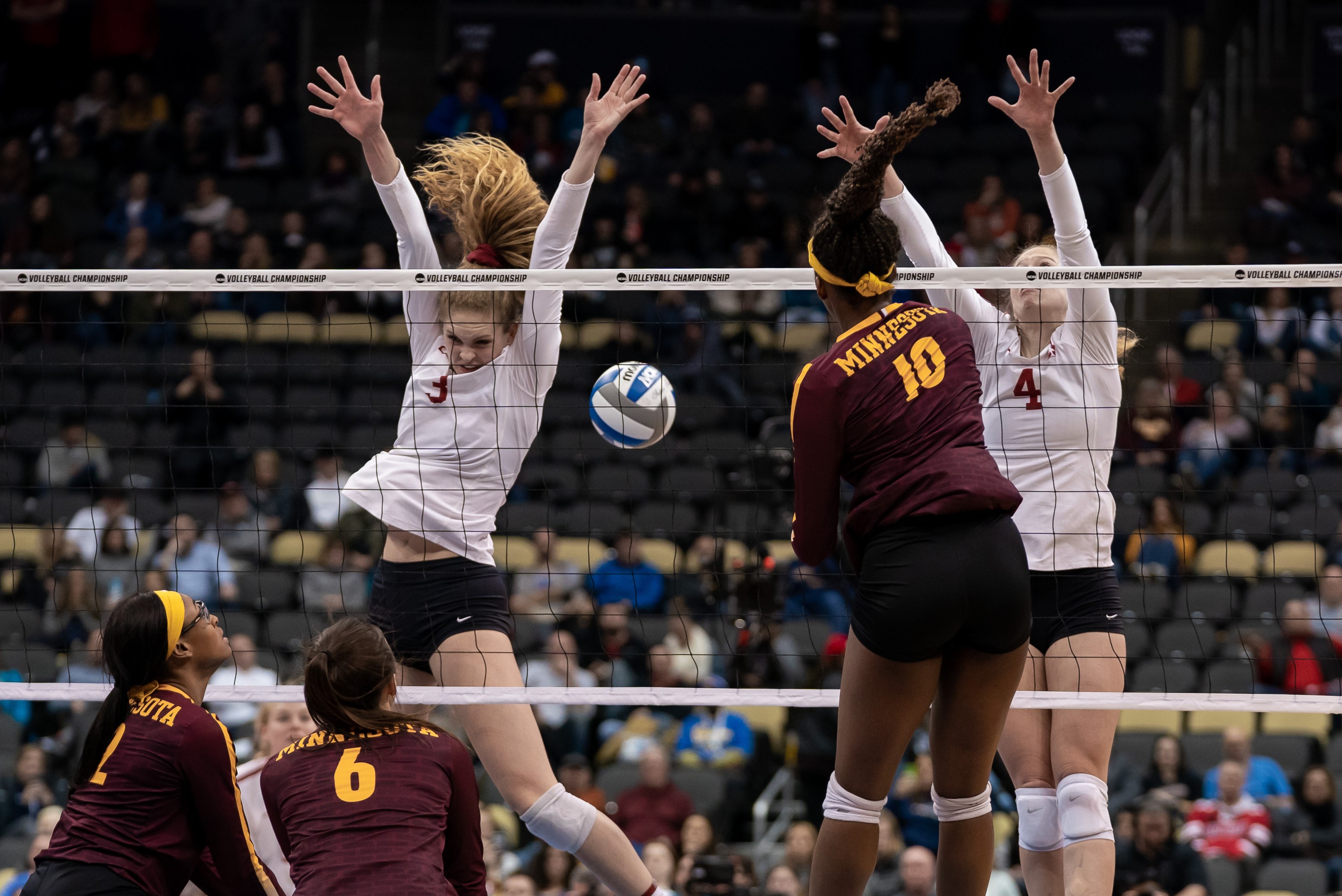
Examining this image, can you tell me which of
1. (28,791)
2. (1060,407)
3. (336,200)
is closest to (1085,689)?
(1060,407)

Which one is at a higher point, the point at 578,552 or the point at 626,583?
the point at 578,552

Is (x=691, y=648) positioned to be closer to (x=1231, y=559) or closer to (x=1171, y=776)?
(x=1171, y=776)

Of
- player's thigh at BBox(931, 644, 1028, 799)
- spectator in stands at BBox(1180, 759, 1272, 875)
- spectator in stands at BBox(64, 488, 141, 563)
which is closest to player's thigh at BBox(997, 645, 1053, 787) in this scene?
player's thigh at BBox(931, 644, 1028, 799)

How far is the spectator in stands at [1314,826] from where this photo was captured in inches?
385


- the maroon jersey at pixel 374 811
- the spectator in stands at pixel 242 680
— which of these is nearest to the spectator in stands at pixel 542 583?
the spectator in stands at pixel 242 680

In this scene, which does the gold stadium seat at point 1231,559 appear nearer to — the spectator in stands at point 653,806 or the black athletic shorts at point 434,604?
the spectator in stands at point 653,806

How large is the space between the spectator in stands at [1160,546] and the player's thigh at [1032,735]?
6.03 m

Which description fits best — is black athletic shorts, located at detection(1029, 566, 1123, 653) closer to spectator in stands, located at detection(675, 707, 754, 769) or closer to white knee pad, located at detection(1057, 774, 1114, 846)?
white knee pad, located at detection(1057, 774, 1114, 846)

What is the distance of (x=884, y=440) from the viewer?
14.0 feet

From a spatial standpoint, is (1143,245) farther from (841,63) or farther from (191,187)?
(191,187)

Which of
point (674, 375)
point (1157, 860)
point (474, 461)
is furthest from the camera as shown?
point (674, 375)

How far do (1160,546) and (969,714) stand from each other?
7.97 meters

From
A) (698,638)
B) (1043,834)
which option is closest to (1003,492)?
(1043,834)

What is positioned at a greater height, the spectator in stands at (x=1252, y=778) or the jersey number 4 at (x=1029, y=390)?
the jersey number 4 at (x=1029, y=390)
